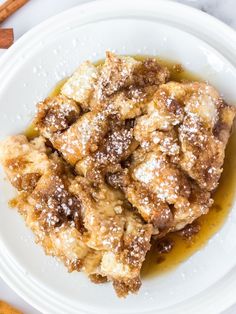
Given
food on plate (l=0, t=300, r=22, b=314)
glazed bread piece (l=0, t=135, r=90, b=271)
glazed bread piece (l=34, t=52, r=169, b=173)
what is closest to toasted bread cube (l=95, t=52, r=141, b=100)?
glazed bread piece (l=34, t=52, r=169, b=173)

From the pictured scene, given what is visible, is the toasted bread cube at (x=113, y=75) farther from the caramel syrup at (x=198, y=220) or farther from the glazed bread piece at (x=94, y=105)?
the caramel syrup at (x=198, y=220)

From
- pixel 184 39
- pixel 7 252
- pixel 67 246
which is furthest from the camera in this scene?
pixel 7 252

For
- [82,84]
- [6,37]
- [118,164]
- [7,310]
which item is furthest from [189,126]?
[7,310]

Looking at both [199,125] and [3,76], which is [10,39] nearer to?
[3,76]

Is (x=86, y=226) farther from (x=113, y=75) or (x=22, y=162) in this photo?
(x=113, y=75)

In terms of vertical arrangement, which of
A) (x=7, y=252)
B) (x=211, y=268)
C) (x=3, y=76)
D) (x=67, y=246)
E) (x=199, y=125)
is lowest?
(x=211, y=268)

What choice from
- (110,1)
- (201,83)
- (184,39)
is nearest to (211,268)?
(201,83)

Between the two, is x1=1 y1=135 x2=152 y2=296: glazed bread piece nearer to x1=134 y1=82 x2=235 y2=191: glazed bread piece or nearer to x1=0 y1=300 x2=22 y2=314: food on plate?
x1=134 y1=82 x2=235 y2=191: glazed bread piece
